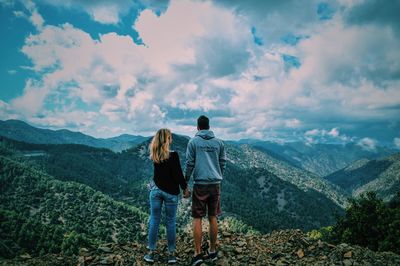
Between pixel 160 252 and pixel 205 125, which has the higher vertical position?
pixel 205 125

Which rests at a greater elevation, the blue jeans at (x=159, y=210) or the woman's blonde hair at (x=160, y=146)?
the woman's blonde hair at (x=160, y=146)

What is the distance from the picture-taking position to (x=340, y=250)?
1120 centimetres

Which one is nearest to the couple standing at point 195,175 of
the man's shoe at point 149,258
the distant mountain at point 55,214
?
the man's shoe at point 149,258

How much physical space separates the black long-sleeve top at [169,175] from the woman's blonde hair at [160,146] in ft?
0.65

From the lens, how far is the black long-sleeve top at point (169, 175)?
966 centimetres

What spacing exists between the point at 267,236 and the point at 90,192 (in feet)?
657

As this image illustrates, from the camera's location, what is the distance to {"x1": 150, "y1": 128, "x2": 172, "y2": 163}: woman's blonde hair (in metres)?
9.51

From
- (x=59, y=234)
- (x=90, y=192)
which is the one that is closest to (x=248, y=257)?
(x=59, y=234)

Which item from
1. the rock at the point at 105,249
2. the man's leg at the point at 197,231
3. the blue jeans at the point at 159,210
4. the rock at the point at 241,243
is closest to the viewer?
the man's leg at the point at 197,231

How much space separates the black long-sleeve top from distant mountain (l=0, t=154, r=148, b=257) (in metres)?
91.4

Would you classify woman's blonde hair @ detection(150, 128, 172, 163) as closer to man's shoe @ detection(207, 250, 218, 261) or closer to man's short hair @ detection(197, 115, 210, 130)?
man's short hair @ detection(197, 115, 210, 130)

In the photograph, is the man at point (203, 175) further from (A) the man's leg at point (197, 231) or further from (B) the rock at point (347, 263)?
(B) the rock at point (347, 263)

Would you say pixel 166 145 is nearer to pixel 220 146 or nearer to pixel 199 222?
pixel 220 146

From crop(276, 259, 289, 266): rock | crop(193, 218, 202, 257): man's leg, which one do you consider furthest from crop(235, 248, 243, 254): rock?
crop(193, 218, 202, 257): man's leg
